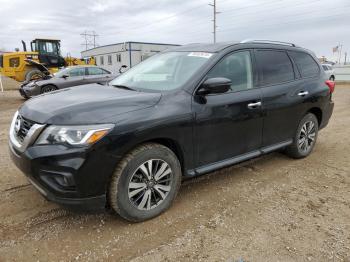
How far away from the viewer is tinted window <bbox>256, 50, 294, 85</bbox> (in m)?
3.96

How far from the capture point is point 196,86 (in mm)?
3180

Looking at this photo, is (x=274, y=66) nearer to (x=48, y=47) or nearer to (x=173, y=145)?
(x=173, y=145)

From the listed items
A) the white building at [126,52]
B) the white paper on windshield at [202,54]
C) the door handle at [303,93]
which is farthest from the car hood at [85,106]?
the white building at [126,52]

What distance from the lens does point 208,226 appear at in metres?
2.96

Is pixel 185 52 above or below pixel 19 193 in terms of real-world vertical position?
above

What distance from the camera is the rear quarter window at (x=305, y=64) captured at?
459cm

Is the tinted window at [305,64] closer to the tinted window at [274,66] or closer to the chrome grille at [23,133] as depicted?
the tinted window at [274,66]

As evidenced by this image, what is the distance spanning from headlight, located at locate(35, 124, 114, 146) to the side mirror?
118cm

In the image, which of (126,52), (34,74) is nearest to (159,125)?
(34,74)

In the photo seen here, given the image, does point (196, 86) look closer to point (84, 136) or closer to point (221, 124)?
point (221, 124)

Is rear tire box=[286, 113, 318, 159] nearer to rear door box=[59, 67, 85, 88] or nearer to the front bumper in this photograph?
the front bumper

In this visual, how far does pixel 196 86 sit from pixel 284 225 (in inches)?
65.1

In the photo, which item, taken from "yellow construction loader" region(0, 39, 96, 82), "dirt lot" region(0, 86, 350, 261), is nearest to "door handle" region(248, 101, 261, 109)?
"dirt lot" region(0, 86, 350, 261)

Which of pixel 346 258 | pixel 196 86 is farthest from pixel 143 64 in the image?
pixel 346 258
